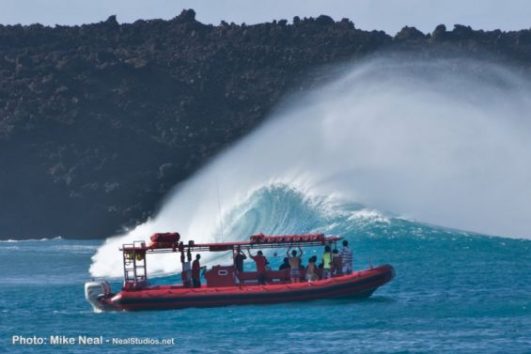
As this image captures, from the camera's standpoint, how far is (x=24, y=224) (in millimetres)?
146750

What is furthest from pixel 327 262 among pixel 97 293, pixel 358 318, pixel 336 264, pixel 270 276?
pixel 97 293

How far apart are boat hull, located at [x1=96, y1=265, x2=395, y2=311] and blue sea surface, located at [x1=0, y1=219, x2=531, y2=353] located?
31 centimetres

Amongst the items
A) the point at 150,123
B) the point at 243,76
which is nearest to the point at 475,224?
the point at 150,123

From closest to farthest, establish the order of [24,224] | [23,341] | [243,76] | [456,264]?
[23,341], [456,264], [24,224], [243,76]

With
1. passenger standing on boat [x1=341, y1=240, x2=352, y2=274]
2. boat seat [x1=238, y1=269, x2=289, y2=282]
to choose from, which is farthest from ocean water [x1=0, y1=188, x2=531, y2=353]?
boat seat [x1=238, y1=269, x2=289, y2=282]

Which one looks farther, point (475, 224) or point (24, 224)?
point (24, 224)

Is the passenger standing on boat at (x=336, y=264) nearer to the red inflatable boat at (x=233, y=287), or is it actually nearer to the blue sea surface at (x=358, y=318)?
the red inflatable boat at (x=233, y=287)

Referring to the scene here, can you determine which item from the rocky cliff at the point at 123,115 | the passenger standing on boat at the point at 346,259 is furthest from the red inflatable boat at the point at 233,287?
the rocky cliff at the point at 123,115

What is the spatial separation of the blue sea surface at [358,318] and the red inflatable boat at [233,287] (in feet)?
1.18

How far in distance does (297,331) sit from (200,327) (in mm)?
2750

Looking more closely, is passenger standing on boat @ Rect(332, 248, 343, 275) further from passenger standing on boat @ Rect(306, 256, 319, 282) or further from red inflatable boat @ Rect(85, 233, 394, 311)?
passenger standing on boat @ Rect(306, 256, 319, 282)

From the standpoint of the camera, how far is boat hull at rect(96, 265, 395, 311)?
46906mm

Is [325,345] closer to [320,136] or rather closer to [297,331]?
[297,331]

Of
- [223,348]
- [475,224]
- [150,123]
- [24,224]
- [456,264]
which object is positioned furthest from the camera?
[150,123]
